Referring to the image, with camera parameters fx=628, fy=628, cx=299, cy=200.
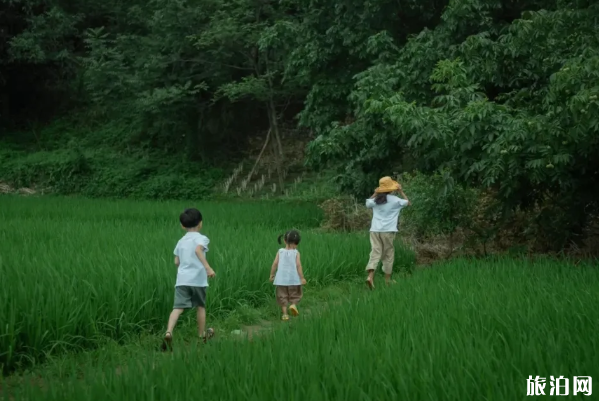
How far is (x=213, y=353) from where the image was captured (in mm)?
4016

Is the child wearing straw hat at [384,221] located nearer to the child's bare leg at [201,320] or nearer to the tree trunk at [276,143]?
the child's bare leg at [201,320]

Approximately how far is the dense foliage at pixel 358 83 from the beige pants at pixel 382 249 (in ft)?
4.11

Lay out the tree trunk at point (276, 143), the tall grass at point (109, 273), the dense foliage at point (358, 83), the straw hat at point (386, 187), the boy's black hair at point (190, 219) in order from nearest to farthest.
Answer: the tall grass at point (109, 273), the boy's black hair at point (190, 219), the dense foliage at point (358, 83), the straw hat at point (386, 187), the tree trunk at point (276, 143)

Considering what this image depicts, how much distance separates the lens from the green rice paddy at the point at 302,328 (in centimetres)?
334

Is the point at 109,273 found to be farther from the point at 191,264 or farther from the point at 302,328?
the point at 302,328

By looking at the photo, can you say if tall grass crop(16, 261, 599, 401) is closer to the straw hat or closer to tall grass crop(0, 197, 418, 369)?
tall grass crop(0, 197, 418, 369)

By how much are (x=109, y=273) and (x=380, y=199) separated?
334cm

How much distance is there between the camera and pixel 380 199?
25.2 ft

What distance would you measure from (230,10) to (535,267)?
1572 centimetres

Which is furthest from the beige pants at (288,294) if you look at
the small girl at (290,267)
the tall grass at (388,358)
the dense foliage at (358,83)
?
the dense foliage at (358,83)

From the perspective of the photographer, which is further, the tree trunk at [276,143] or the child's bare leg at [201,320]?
the tree trunk at [276,143]

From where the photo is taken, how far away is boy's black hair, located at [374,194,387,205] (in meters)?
7.67

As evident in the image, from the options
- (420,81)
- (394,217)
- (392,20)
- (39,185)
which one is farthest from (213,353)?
(39,185)

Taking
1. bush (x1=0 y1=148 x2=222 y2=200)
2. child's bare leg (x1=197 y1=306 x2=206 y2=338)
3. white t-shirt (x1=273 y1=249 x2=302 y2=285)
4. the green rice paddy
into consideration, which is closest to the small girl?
white t-shirt (x1=273 y1=249 x2=302 y2=285)
